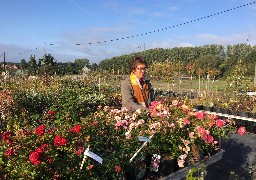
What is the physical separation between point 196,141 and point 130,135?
88 centimetres

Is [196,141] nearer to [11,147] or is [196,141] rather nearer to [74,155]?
[74,155]

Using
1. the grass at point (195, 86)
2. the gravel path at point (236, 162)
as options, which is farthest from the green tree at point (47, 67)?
the gravel path at point (236, 162)

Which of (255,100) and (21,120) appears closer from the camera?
(21,120)

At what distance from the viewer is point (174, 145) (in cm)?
366

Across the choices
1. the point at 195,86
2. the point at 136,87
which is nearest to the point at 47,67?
the point at 195,86

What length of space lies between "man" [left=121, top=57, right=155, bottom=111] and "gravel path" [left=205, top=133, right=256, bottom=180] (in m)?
1.49

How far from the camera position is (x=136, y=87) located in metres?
4.79

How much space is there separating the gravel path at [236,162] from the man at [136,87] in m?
1.49

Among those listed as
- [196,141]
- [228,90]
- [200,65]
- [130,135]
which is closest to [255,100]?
[228,90]

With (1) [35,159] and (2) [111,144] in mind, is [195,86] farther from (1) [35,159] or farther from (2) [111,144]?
(1) [35,159]

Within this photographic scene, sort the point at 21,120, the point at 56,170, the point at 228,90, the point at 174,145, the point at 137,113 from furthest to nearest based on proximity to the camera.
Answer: the point at 228,90
the point at 21,120
the point at 137,113
the point at 174,145
the point at 56,170

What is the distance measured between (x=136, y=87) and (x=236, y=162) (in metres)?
2.34

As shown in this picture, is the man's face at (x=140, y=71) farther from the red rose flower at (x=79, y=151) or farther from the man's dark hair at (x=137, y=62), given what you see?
the red rose flower at (x=79, y=151)

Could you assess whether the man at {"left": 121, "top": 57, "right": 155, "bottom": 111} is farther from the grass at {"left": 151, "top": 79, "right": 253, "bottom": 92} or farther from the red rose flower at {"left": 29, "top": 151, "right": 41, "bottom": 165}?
the grass at {"left": 151, "top": 79, "right": 253, "bottom": 92}
